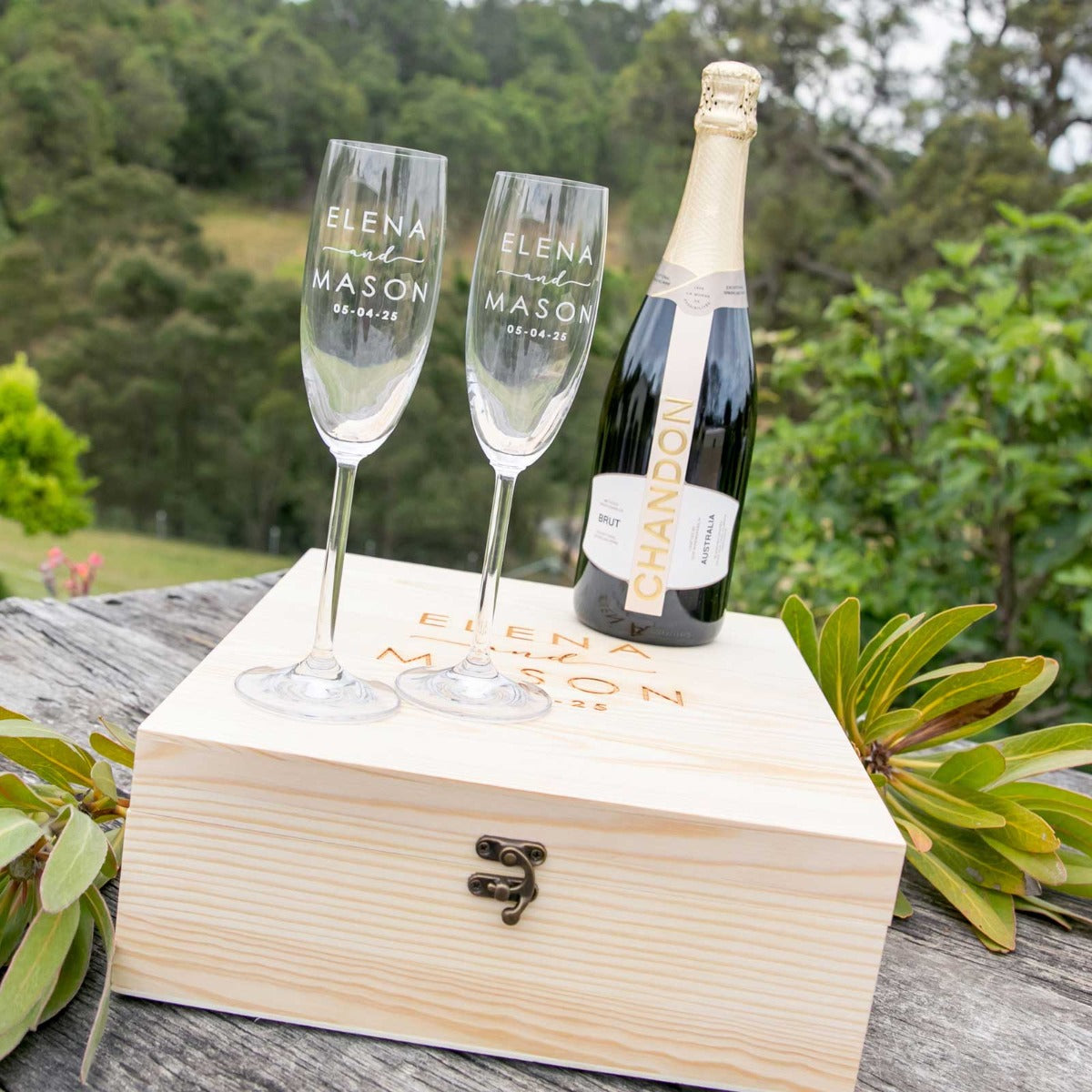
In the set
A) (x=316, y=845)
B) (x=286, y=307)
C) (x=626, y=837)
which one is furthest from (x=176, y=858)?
(x=286, y=307)

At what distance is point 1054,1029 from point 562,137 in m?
6.14

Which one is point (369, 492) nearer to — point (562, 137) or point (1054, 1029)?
point (562, 137)

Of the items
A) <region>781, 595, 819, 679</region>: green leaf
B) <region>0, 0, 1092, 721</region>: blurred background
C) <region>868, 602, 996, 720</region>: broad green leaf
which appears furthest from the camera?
<region>0, 0, 1092, 721</region>: blurred background

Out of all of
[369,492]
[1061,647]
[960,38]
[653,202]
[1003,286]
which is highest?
[960,38]

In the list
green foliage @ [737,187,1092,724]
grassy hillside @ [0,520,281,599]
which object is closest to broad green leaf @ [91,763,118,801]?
green foliage @ [737,187,1092,724]

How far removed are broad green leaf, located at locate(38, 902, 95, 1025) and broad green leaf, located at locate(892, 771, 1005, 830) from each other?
567mm

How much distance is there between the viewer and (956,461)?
5.83 feet

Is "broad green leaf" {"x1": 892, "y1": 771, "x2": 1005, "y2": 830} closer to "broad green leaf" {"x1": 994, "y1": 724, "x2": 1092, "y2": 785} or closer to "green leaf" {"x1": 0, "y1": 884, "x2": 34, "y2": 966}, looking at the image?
"broad green leaf" {"x1": 994, "y1": 724, "x2": 1092, "y2": 785}

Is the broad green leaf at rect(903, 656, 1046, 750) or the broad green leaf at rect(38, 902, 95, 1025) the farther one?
the broad green leaf at rect(903, 656, 1046, 750)

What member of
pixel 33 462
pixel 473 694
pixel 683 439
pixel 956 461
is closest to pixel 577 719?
pixel 473 694

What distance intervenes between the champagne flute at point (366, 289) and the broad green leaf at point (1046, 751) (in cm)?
51

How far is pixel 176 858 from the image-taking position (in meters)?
0.61

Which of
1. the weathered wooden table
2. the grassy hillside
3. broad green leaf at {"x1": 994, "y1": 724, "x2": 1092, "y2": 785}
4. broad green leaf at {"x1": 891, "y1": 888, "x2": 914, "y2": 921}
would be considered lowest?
the grassy hillside

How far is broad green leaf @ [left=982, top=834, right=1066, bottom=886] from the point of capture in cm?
75
